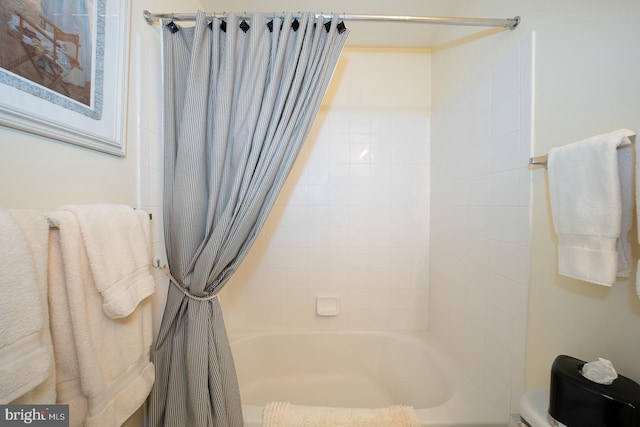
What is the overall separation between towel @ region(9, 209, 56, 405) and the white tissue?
1215 millimetres

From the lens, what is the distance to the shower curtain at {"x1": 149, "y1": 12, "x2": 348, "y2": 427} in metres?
0.80

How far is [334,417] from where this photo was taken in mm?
802

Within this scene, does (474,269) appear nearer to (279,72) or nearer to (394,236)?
(394,236)

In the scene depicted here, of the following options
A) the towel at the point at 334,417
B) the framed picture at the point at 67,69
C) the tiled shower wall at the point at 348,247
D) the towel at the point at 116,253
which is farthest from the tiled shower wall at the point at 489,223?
the framed picture at the point at 67,69

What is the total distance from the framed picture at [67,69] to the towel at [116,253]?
21 centimetres

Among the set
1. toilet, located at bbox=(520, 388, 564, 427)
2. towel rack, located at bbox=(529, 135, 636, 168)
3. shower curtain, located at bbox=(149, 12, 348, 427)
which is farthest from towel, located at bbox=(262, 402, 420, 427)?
towel rack, located at bbox=(529, 135, 636, 168)

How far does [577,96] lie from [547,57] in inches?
7.4

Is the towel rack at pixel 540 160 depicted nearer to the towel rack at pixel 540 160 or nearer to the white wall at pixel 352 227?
the towel rack at pixel 540 160

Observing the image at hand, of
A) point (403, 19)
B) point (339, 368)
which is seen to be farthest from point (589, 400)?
point (403, 19)

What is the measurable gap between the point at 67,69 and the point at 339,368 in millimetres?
1825

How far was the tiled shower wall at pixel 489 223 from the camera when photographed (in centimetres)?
80

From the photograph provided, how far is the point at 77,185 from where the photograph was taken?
60cm

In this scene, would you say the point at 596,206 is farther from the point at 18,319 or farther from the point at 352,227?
the point at 18,319

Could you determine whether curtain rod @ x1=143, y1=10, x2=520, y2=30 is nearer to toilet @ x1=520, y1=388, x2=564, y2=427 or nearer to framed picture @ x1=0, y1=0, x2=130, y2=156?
framed picture @ x1=0, y1=0, x2=130, y2=156
